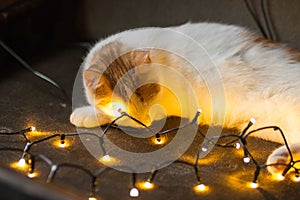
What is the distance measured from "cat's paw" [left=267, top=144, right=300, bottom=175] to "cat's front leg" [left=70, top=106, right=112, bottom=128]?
20.3 inches

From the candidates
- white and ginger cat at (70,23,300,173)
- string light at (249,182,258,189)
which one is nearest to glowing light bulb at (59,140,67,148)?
white and ginger cat at (70,23,300,173)

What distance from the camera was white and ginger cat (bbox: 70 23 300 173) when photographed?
1412 millimetres

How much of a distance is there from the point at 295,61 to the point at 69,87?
2.62 ft

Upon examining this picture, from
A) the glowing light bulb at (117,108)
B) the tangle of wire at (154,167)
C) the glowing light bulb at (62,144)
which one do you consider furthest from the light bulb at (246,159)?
the glowing light bulb at (62,144)

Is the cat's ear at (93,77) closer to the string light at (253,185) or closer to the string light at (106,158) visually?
the string light at (106,158)

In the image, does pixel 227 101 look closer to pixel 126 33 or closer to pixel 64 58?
pixel 126 33

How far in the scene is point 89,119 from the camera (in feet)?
4.91

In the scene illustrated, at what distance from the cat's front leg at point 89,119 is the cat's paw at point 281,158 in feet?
1.69

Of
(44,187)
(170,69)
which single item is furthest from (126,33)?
(44,187)

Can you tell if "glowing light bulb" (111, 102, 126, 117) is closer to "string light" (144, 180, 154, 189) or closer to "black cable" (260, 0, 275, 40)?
"string light" (144, 180, 154, 189)

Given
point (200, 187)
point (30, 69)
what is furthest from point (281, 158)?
point (30, 69)

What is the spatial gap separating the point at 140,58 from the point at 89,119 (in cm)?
24

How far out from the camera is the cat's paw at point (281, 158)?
1.22 meters

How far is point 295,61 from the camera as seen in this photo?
146cm
